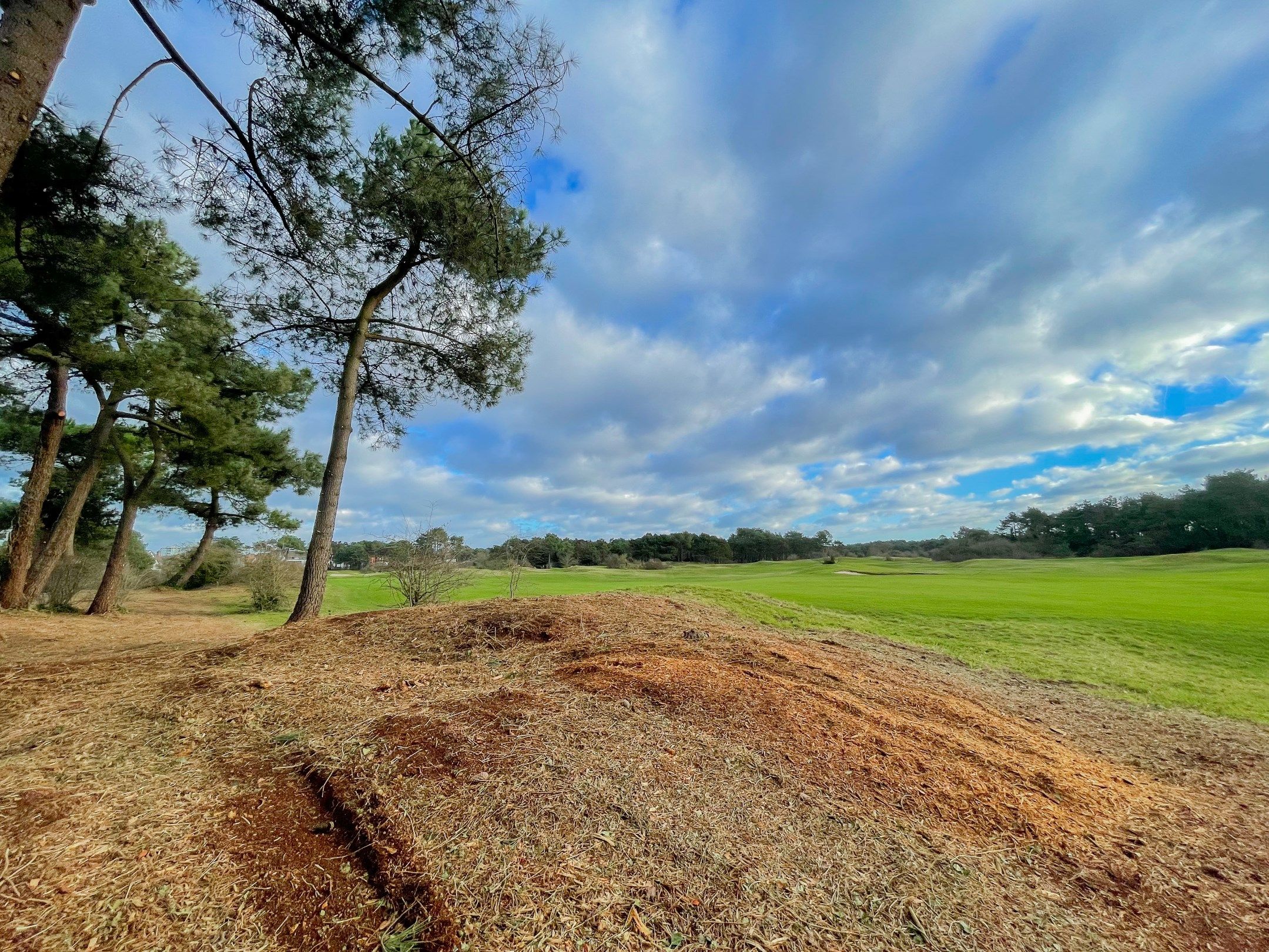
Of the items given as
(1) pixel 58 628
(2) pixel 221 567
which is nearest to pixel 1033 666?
(1) pixel 58 628

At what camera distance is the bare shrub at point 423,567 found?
11906 millimetres

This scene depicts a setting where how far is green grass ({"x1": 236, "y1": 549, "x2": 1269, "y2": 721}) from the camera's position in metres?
8.37

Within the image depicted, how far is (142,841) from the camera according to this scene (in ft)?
6.52

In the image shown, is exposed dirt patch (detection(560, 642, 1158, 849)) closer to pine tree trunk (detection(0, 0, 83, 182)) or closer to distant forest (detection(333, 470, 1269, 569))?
pine tree trunk (detection(0, 0, 83, 182))

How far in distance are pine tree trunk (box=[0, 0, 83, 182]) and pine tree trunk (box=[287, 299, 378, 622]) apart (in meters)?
4.06

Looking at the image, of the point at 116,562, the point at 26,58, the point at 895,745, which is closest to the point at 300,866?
the point at 895,745

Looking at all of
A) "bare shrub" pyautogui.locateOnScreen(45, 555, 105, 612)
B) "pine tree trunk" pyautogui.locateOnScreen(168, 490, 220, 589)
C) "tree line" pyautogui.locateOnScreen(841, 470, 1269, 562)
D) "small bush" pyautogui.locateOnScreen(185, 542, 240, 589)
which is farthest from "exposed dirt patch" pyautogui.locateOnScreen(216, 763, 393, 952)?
"tree line" pyautogui.locateOnScreen(841, 470, 1269, 562)

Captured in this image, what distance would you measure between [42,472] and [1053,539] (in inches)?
3417

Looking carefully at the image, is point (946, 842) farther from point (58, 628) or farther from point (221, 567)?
point (221, 567)

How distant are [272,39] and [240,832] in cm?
688

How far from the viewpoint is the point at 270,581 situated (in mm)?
20859

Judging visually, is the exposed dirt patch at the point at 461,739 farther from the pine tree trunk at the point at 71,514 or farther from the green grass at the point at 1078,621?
the pine tree trunk at the point at 71,514

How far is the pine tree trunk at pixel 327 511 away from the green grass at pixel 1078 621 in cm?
694

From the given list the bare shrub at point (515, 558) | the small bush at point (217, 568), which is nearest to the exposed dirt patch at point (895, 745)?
the bare shrub at point (515, 558)
